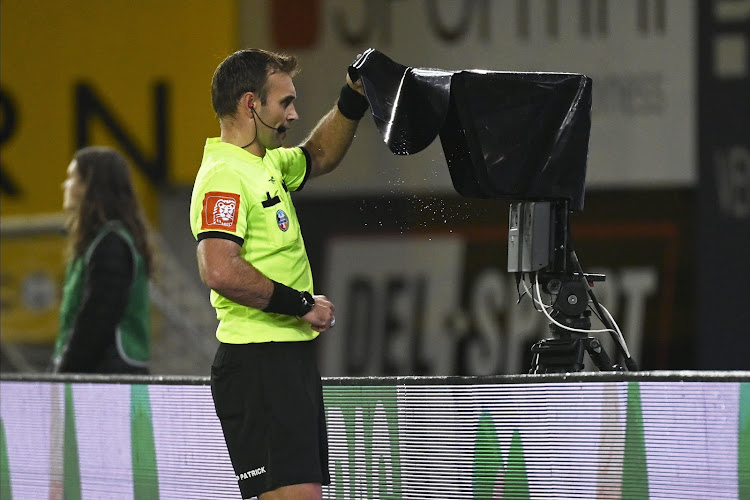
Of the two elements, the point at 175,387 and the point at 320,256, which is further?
the point at 320,256

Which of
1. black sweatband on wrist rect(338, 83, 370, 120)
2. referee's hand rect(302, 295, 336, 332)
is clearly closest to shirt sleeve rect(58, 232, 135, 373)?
black sweatband on wrist rect(338, 83, 370, 120)

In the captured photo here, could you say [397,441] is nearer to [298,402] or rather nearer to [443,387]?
[443,387]

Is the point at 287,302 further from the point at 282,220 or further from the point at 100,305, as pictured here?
the point at 100,305

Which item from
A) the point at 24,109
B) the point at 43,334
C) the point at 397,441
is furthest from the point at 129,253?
the point at 24,109

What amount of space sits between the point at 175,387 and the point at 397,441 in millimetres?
1053

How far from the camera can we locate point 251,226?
3875mm

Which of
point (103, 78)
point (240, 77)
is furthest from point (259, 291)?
point (103, 78)

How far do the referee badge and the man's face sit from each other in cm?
22

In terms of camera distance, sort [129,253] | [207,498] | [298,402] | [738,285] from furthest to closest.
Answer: [738,285] → [129,253] → [207,498] → [298,402]

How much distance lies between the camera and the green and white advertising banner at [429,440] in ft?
12.0

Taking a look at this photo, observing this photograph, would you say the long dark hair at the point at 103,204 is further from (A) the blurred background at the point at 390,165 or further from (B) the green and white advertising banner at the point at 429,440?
(A) the blurred background at the point at 390,165

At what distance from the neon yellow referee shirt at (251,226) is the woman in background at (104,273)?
1.88 meters

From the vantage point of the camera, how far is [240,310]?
12.8ft

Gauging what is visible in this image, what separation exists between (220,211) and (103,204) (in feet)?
7.49
